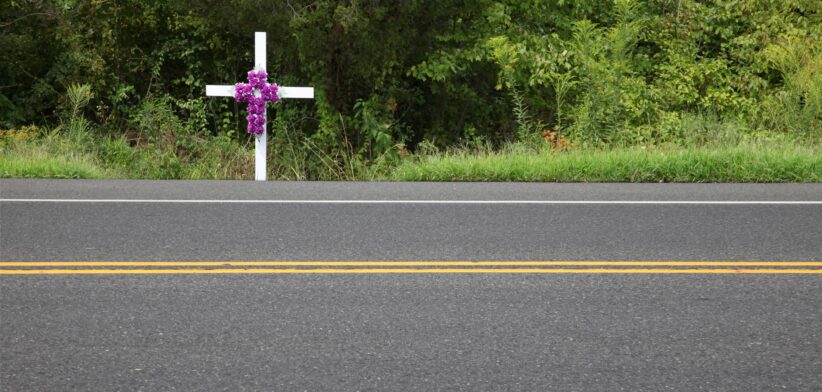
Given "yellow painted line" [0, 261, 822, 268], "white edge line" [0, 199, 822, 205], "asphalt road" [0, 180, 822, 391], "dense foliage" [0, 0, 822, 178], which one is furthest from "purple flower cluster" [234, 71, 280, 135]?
"yellow painted line" [0, 261, 822, 268]

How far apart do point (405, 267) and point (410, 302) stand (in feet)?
3.24

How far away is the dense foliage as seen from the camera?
15.3 metres

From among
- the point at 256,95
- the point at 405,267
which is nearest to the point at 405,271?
the point at 405,267

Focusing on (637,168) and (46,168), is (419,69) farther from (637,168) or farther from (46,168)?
(46,168)

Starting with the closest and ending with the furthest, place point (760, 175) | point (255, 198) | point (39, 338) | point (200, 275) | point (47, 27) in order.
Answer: point (39, 338) → point (200, 275) → point (255, 198) → point (760, 175) → point (47, 27)

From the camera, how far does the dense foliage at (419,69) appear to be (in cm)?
1528

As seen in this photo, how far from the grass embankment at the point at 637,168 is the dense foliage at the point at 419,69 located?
74.2 inches

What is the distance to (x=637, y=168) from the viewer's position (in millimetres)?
12312

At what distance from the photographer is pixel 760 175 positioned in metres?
12.2

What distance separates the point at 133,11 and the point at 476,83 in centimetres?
650

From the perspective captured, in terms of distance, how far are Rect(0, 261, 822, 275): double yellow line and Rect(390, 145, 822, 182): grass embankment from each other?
16.6 ft

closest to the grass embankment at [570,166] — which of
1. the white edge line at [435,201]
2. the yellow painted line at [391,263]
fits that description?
the white edge line at [435,201]

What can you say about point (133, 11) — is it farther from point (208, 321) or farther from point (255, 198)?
point (208, 321)

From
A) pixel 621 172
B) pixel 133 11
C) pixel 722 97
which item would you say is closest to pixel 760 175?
pixel 621 172
